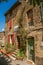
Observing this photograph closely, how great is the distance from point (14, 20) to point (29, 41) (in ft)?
18.7

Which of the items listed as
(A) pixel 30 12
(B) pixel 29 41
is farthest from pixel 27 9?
(B) pixel 29 41

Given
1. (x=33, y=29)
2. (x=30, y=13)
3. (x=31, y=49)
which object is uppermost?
(x=30, y=13)

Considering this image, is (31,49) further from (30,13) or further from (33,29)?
(30,13)

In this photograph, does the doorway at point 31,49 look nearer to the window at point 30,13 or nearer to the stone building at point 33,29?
the stone building at point 33,29

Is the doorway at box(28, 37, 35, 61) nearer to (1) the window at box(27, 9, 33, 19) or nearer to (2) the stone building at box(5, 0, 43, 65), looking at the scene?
(2) the stone building at box(5, 0, 43, 65)

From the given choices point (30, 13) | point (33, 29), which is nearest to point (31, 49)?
point (33, 29)

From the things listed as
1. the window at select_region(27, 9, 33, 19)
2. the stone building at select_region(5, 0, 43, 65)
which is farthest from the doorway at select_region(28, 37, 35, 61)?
the window at select_region(27, 9, 33, 19)

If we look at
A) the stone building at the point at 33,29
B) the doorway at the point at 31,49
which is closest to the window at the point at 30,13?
the stone building at the point at 33,29

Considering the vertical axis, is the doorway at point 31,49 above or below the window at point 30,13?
below

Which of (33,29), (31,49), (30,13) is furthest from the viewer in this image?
(30,13)

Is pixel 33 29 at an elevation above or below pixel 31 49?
above

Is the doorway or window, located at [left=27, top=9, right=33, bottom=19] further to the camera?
window, located at [left=27, top=9, right=33, bottom=19]

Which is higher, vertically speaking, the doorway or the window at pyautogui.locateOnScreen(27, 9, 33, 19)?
the window at pyautogui.locateOnScreen(27, 9, 33, 19)

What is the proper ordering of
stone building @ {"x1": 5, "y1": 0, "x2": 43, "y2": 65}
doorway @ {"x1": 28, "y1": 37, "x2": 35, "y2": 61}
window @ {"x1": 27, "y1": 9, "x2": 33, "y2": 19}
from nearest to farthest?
stone building @ {"x1": 5, "y1": 0, "x2": 43, "y2": 65} → doorway @ {"x1": 28, "y1": 37, "x2": 35, "y2": 61} → window @ {"x1": 27, "y1": 9, "x2": 33, "y2": 19}
